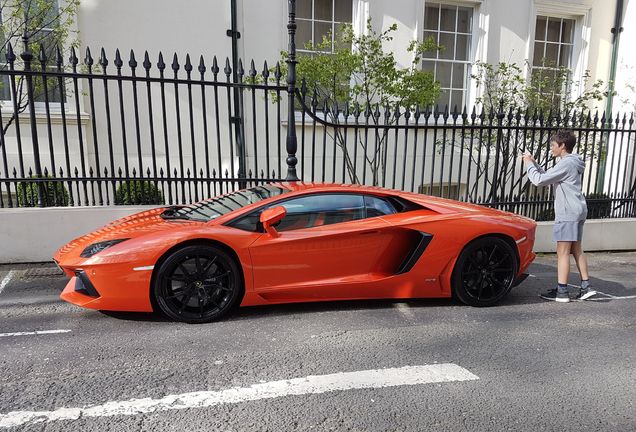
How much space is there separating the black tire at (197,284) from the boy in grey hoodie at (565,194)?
10.7 ft

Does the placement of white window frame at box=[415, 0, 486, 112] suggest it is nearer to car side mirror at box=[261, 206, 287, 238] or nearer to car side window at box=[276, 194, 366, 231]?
car side window at box=[276, 194, 366, 231]

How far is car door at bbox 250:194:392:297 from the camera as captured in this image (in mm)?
3939

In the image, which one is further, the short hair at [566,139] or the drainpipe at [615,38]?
the drainpipe at [615,38]

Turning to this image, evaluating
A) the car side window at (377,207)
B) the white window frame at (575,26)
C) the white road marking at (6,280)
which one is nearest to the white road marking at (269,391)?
the car side window at (377,207)

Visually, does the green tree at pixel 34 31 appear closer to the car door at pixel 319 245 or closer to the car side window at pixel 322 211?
the car side window at pixel 322 211

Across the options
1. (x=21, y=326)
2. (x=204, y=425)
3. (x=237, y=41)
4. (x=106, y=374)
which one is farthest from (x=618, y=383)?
(x=237, y=41)

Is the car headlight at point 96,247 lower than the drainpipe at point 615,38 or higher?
lower

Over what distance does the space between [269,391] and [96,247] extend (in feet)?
6.45

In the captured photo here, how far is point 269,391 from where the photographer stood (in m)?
2.83

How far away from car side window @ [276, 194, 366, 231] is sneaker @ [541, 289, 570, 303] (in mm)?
2382

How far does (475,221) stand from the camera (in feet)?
A: 14.6

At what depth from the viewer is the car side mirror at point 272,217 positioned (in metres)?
3.85

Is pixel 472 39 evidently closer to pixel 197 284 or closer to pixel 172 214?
pixel 172 214

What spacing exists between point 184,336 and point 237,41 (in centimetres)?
747
